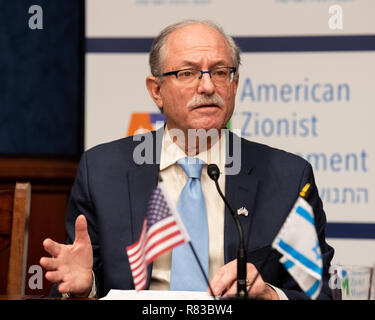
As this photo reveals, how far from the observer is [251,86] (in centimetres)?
339

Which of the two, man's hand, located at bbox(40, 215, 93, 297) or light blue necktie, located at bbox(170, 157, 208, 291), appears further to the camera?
light blue necktie, located at bbox(170, 157, 208, 291)

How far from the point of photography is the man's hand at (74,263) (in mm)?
1750

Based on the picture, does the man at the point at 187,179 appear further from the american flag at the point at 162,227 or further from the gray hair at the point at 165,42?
the american flag at the point at 162,227

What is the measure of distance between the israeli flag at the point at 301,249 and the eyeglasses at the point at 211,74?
1.05 m

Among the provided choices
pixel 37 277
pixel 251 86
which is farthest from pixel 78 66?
pixel 37 277

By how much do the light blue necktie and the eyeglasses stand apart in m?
0.32

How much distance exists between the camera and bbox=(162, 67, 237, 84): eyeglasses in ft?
7.78

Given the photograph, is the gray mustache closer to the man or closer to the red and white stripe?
the man

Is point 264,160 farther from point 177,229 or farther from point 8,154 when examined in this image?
point 8,154

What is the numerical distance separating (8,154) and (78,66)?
757 mm

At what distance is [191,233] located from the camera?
7.22 ft

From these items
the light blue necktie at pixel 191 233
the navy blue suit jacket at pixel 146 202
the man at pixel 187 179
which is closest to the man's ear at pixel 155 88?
the man at pixel 187 179

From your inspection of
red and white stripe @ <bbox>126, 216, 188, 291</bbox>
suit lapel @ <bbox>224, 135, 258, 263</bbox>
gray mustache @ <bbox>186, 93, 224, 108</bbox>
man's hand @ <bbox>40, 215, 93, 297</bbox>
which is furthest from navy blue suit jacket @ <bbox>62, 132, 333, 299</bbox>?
red and white stripe @ <bbox>126, 216, 188, 291</bbox>

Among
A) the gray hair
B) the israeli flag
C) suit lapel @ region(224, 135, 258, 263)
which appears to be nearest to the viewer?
the israeli flag
